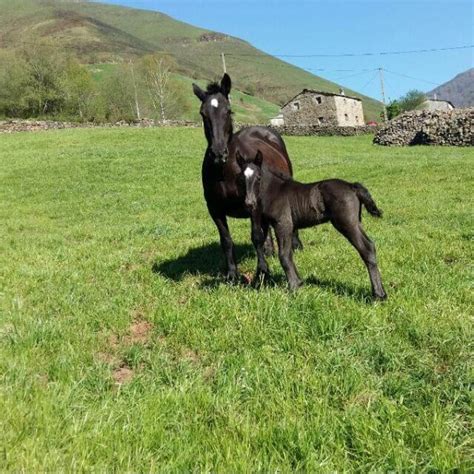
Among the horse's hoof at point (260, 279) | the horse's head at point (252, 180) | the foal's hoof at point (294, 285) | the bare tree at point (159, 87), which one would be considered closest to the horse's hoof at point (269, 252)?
the horse's hoof at point (260, 279)

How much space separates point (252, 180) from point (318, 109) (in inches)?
3119

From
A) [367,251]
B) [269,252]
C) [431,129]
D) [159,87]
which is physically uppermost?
[159,87]

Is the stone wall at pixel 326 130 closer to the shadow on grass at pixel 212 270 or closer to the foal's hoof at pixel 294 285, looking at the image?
the shadow on grass at pixel 212 270

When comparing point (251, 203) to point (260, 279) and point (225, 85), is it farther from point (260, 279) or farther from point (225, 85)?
point (225, 85)

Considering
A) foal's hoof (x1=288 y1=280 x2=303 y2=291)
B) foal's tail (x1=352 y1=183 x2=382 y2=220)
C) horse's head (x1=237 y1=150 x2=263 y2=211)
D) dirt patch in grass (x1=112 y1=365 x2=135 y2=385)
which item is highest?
horse's head (x1=237 y1=150 x2=263 y2=211)

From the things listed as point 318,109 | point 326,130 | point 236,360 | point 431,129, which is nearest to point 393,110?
point 318,109

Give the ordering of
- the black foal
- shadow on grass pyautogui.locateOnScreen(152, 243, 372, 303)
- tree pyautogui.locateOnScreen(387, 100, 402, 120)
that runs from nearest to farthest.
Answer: the black foal
shadow on grass pyautogui.locateOnScreen(152, 243, 372, 303)
tree pyautogui.locateOnScreen(387, 100, 402, 120)

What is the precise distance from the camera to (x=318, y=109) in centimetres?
8144

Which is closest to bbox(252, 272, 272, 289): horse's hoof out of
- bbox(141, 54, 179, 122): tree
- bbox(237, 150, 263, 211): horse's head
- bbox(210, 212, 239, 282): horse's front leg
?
bbox(210, 212, 239, 282): horse's front leg

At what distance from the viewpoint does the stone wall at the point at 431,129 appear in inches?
1390

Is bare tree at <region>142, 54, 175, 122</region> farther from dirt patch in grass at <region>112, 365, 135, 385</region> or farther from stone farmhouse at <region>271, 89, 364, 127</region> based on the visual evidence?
dirt patch in grass at <region>112, 365, 135, 385</region>

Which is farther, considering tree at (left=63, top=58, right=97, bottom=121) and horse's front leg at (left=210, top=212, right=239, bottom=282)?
tree at (left=63, top=58, right=97, bottom=121)

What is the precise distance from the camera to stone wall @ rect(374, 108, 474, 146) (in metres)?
35.3

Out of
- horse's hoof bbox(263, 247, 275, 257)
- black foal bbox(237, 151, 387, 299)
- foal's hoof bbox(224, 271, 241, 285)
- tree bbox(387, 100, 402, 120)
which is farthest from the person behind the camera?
tree bbox(387, 100, 402, 120)
